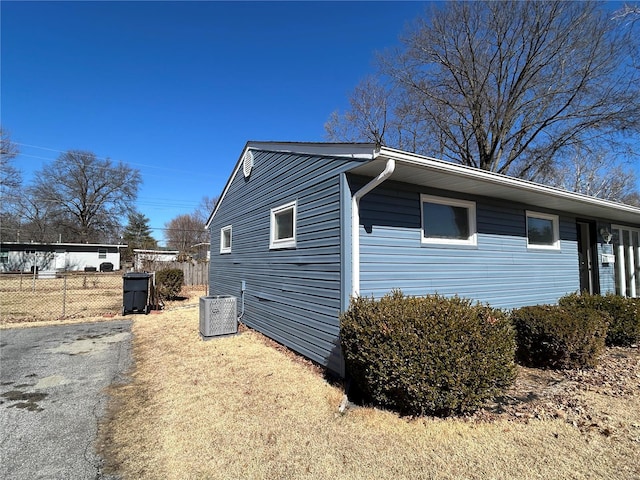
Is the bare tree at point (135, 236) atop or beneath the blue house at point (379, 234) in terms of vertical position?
atop

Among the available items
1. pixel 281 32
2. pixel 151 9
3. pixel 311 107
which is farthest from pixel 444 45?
pixel 151 9

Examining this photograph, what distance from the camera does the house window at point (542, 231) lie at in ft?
21.7

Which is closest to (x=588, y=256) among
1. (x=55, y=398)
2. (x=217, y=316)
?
(x=217, y=316)

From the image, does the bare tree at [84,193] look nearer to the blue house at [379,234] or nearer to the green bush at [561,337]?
the blue house at [379,234]

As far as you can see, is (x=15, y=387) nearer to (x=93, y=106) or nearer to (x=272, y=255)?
(x=272, y=255)

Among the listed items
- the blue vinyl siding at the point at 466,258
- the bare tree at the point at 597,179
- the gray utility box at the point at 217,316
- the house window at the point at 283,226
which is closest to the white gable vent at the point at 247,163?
the house window at the point at 283,226

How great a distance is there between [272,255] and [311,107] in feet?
32.6

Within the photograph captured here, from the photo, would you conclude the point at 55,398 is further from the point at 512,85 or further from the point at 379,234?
the point at 512,85

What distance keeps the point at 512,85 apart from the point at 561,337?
1433 cm

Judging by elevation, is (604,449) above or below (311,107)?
below

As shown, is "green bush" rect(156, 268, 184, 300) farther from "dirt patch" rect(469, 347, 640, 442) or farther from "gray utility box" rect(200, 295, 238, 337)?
"dirt patch" rect(469, 347, 640, 442)

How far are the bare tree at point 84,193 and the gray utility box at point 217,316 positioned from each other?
37317mm

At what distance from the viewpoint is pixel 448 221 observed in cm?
522

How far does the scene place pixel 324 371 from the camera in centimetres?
431
